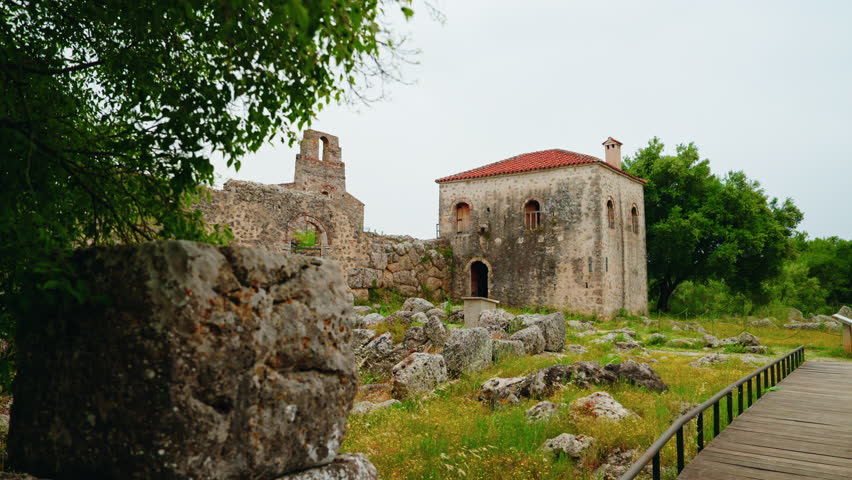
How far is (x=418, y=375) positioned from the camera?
28.0 ft

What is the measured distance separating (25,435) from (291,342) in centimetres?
130

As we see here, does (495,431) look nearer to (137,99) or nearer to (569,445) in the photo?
(569,445)

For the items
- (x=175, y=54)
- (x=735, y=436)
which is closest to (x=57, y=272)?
(x=175, y=54)

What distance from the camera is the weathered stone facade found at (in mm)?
16297

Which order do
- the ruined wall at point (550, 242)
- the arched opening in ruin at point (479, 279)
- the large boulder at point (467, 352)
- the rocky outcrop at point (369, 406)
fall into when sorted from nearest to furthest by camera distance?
the rocky outcrop at point (369, 406) < the large boulder at point (467, 352) < the ruined wall at point (550, 242) < the arched opening in ruin at point (479, 279)

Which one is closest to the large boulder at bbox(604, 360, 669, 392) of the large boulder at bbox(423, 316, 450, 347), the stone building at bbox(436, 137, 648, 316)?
the large boulder at bbox(423, 316, 450, 347)

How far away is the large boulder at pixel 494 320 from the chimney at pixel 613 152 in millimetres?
13183

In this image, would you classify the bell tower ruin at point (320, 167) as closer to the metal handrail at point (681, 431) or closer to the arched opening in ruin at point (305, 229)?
the arched opening in ruin at point (305, 229)

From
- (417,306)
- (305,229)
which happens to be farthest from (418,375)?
(305,229)

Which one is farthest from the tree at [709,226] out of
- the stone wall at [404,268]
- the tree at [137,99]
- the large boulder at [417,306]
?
the tree at [137,99]

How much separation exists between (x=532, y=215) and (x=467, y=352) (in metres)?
13.7

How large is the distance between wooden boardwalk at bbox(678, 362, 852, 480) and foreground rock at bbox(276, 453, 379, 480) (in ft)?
10.0

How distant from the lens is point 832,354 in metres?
13.6

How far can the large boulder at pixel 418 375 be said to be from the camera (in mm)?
8277
